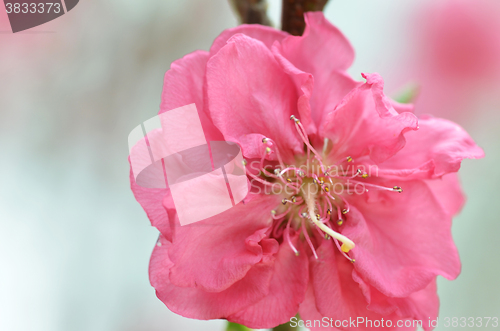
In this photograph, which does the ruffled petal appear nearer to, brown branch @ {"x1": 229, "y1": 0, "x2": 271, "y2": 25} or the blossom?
Answer: brown branch @ {"x1": 229, "y1": 0, "x2": 271, "y2": 25}

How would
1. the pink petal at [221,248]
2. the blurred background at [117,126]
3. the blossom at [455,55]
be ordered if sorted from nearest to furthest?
the pink petal at [221,248], the blurred background at [117,126], the blossom at [455,55]

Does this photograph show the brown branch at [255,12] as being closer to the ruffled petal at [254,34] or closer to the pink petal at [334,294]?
the ruffled petal at [254,34]

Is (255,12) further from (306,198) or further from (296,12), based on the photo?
(306,198)

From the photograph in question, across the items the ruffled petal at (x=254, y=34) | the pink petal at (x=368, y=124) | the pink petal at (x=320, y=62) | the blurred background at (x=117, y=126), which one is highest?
the ruffled petal at (x=254, y=34)

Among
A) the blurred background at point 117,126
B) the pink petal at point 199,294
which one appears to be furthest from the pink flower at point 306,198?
the blurred background at point 117,126

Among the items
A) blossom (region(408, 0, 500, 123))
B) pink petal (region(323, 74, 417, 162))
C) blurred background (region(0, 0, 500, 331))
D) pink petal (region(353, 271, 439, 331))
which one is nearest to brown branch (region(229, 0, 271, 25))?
pink petal (region(323, 74, 417, 162))

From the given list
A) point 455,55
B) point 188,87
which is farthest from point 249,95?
point 455,55
